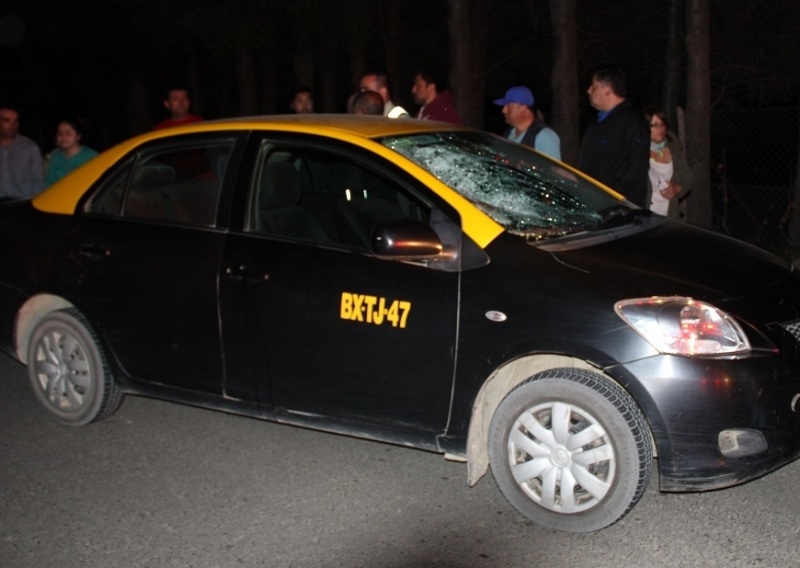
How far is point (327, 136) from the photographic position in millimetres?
5309

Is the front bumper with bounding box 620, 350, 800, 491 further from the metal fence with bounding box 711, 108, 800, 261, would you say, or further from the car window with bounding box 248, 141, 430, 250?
the metal fence with bounding box 711, 108, 800, 261

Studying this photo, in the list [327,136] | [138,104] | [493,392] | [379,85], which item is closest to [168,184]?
Result: [327,136]

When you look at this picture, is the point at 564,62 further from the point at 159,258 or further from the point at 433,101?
the point at 159,258

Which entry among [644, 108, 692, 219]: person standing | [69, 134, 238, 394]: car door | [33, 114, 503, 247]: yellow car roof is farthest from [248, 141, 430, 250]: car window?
[644, 108, 692, 219]: person standing

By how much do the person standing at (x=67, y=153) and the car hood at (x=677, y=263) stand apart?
5329mm

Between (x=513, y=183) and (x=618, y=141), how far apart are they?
6.51 feet

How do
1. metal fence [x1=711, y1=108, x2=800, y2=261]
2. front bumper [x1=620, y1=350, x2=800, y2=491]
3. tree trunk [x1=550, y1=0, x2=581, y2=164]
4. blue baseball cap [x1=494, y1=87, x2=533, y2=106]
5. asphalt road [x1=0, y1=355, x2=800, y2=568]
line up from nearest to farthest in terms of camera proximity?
1. front bumper [x1=620, y1=350, x2=800, y2=491]
2. asphalt road [x1=0, y1=355, x2=800, y2=568]
3. blue baseball cap [x1=494, y1=87, x2=533, y2=106]
4. tree trunk [x1=550, y1=0, x2=581, y2=164]
5. metal fence [x1=711, y1=108, x2=800, y2=261]

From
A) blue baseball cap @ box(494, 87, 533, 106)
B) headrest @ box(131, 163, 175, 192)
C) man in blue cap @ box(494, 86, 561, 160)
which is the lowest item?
headrest @ box(131, 163, 175, 192)

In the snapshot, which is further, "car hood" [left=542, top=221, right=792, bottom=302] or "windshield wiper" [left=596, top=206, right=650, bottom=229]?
"windshield wiper" [left=596, top=206, right=650, bottom=229]

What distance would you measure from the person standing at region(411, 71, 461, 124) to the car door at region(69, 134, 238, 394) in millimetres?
3567

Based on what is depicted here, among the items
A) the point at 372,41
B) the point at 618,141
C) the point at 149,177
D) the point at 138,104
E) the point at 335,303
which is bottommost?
the point at 138,104

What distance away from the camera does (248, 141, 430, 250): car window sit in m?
5.30

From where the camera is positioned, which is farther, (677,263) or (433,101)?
(433,101)

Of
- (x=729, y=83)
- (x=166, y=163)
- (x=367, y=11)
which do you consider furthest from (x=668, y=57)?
(x=166, y=163)
